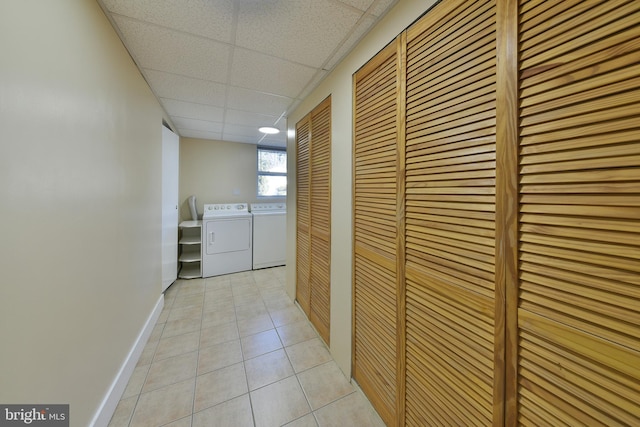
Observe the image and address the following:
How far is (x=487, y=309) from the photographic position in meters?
0.78

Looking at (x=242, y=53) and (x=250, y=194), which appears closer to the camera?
(x=242, y=53)

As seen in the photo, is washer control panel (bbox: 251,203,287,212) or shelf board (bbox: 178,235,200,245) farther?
washer control panel (bbox: 251,203,287,212)

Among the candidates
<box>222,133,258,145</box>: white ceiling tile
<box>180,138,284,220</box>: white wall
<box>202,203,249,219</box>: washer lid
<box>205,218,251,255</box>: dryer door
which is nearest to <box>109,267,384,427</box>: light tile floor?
<box>205,218,251,255</box>: dryer door

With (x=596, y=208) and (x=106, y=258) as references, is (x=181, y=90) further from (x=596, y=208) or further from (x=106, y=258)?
(x=596, y=208)

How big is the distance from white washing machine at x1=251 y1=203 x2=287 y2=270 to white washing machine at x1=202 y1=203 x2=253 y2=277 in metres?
0.10

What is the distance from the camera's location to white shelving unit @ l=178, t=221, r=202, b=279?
11.9 ft

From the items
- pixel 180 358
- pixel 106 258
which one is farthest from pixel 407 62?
pixel 180 358

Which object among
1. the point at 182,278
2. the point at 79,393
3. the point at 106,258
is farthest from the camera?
the point at 182,278

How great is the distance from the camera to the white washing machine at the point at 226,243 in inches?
142

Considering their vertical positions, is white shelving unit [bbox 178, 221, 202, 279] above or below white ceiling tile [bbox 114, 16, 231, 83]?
below

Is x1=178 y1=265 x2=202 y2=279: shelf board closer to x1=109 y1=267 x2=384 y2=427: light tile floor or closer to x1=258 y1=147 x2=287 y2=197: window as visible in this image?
x1=109 y1=267 x2=384 y2=427: light tile floor

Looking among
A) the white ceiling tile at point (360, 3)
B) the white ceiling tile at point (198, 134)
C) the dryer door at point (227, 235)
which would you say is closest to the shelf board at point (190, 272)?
the dryer door at point (227, 235)

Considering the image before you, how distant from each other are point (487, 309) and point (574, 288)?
0.83ft

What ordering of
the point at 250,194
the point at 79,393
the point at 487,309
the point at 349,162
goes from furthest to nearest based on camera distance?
the point at 250,194
the point at 349,162
the point at 79,393
the point at 487,309
